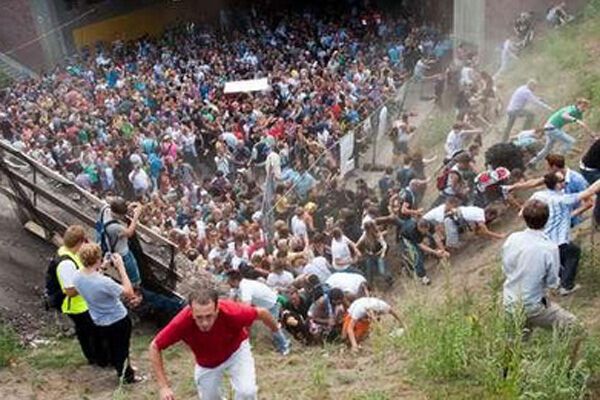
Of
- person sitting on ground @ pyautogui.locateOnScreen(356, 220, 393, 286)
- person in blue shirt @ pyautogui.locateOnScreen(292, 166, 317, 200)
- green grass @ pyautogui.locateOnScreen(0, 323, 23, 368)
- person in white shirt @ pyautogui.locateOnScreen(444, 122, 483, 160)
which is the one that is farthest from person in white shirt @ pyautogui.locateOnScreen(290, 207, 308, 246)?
green grass @ pyautogui.locateOnScreen(0, 323, 23, 368)

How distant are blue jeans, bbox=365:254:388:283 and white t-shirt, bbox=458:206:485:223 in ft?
4.61

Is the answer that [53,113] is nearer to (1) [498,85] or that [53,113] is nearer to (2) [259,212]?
(2) [259,212]

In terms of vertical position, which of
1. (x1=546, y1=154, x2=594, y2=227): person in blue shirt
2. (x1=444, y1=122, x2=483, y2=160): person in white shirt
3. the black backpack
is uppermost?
(x1=546, y1=154, x2=594, y2=227): person in blue shirt

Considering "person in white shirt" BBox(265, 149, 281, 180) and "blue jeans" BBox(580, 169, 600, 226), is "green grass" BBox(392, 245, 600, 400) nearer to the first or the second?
"blue jeans" BBox(580, 169, 600, 226)

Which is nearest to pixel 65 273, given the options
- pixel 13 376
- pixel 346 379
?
pixel 13 376

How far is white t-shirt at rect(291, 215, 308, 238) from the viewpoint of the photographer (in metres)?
11.6

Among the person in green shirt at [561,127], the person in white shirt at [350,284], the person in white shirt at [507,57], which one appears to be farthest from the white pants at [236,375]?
the person in white shirt at [507,57]

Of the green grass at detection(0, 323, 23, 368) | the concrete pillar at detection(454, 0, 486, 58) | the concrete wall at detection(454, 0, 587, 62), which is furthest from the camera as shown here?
the concrete pillar at detection(454, 0, 486, 58)

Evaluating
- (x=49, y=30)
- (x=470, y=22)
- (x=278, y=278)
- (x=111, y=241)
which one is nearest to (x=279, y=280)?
(x=278, y=278)

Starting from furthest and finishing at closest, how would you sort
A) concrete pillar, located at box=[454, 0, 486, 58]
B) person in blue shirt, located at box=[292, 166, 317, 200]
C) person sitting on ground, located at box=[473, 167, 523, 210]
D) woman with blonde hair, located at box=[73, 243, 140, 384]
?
concrete pillar, located at box=[454, 0, 486, 58], person in blue shirt, located at box=[292, 166, 317, 200], person sitting on ground, located at box=[473, 167, 523, 210], woman with blonde hair, located at box=[73, 243, 140, 384]

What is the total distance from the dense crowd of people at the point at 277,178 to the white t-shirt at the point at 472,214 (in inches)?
0.7

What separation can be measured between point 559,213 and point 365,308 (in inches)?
87.1

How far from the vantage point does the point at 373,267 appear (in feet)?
36.3

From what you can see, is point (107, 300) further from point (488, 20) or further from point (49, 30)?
point (49, 30)
